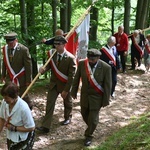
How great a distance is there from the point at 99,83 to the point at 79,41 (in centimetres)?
307

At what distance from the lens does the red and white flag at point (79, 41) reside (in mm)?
9070

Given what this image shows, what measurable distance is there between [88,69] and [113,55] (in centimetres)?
313

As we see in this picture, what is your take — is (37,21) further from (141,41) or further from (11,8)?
(141,41)

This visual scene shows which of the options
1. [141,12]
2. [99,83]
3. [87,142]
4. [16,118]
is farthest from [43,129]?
[141,12]

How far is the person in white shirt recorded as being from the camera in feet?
13.2

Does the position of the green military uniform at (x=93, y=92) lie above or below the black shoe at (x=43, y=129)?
above

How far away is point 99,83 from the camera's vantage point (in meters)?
6.39

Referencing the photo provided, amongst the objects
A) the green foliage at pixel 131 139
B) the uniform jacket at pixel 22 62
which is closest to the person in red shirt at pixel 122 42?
the green foliage at pixel 131 139

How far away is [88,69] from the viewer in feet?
21.0

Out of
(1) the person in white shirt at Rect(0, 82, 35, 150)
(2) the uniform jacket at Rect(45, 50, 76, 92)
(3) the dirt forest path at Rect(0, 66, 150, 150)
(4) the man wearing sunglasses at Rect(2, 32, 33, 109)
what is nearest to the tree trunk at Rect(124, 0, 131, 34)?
(3) the dirt forest path at Rect(0, 66, 150, 150)

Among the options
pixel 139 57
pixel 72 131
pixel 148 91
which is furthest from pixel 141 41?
pixel 72 131

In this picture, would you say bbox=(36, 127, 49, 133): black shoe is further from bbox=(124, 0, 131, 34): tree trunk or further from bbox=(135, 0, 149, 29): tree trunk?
bbox=(135, 0, 149, 29): tree trunk

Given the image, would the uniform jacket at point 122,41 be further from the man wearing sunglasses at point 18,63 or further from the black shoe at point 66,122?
the man wearing sunglasses at point 18,63

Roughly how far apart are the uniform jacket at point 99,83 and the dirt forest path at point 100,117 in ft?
3.01
